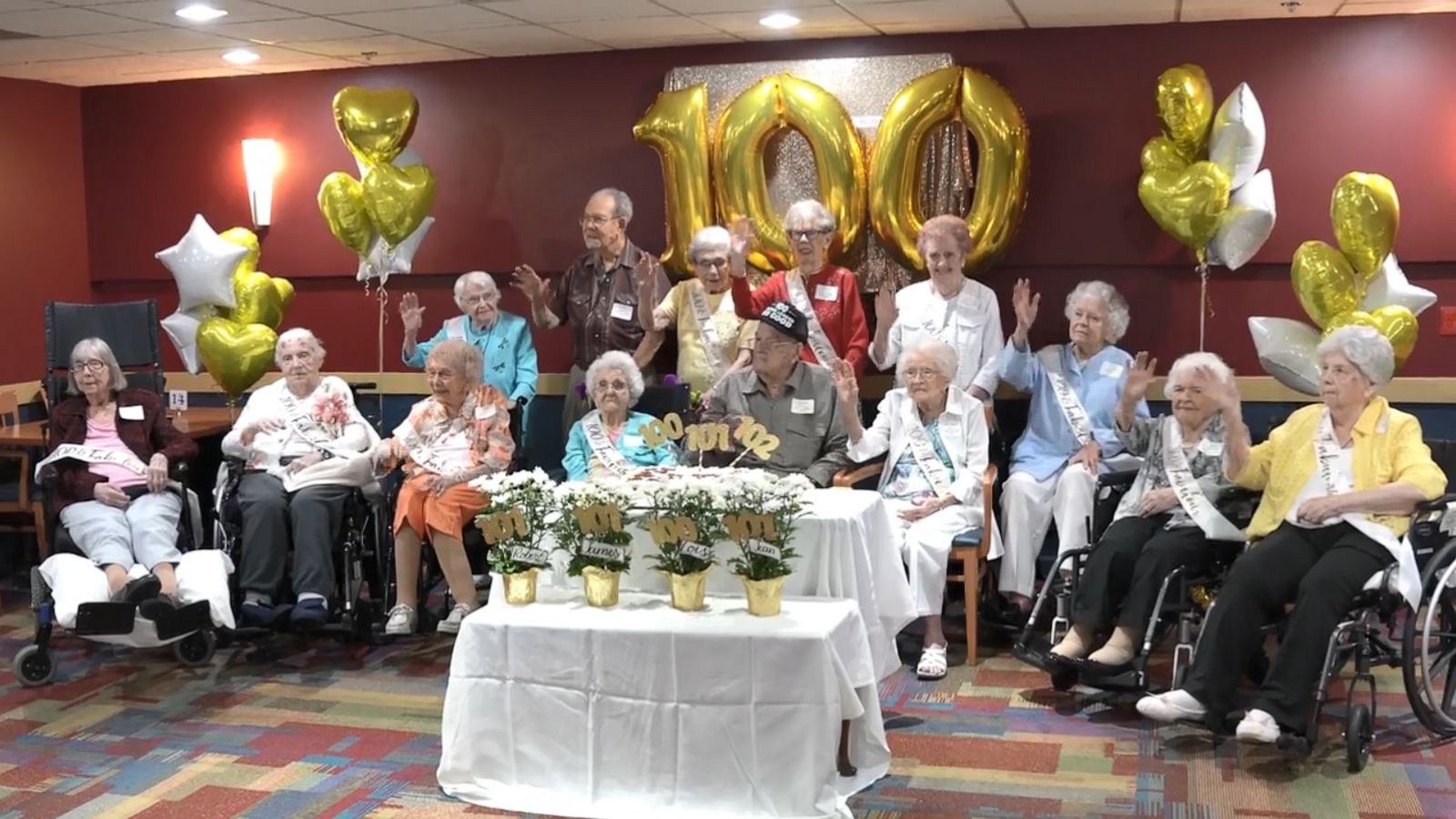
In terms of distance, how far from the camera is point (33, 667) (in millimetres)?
4793

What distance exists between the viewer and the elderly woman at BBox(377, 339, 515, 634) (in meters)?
5.19

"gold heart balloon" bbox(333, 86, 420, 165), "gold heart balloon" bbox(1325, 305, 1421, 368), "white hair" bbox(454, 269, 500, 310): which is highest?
"gold heart balloon" bbox(333, 86, 420, 165)

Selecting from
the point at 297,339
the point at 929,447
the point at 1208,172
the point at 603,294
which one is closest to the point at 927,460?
the point at 929,447

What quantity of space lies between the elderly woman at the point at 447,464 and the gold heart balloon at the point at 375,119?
1456mm

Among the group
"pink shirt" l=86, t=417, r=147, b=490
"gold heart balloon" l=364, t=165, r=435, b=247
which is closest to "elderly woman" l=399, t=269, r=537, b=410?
"gold heart balloon" l=364, t=165, r=435, b=247

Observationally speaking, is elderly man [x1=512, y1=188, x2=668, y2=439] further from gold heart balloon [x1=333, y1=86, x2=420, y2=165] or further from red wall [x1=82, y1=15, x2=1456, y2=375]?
gold heart balloon [x1=333, y1=86, x2=420, y2=165]

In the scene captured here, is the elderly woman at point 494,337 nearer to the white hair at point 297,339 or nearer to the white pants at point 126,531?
the white hair at point 297,339

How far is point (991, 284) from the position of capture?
242 inches

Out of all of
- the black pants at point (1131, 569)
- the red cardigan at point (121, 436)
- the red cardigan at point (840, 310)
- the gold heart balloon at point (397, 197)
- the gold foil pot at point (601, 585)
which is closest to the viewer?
the gold foil pot at point (601, 585)

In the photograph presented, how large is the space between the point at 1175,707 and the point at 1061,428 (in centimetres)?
148

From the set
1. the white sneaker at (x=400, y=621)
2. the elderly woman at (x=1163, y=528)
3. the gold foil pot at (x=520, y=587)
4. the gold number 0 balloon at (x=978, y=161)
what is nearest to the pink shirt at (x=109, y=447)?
the white sneaker at (x=400, y=621)

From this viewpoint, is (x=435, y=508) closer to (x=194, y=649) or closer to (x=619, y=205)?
(x=194, y=649)

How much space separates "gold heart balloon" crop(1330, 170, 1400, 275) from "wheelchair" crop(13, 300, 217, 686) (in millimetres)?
3970

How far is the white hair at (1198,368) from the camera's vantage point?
14.7 feet
